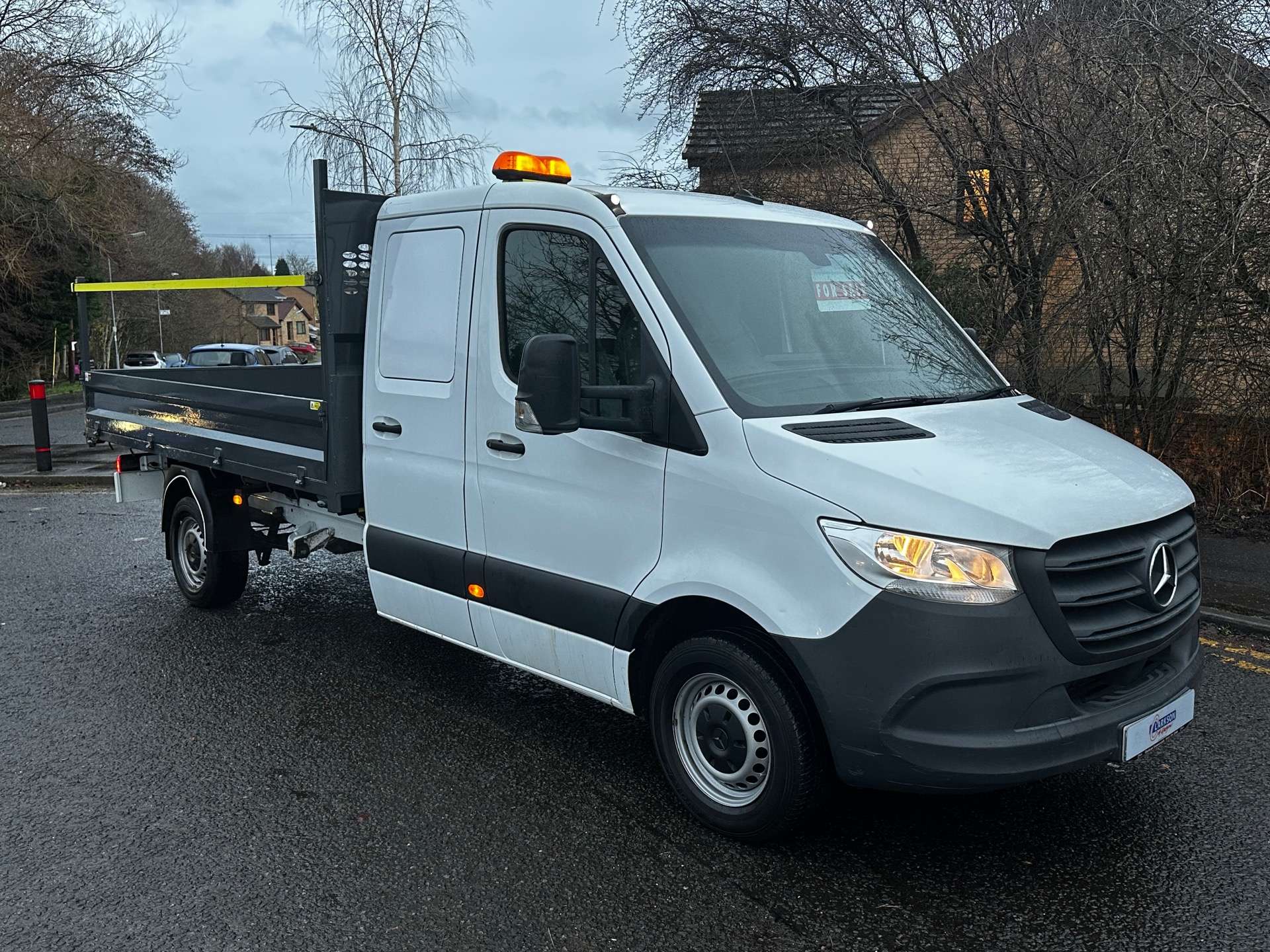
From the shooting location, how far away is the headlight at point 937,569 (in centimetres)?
316

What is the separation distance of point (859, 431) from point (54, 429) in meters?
22.9

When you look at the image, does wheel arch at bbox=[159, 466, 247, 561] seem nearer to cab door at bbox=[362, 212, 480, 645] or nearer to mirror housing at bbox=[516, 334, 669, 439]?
cab door at bbox=[362, 212, 480, 645]

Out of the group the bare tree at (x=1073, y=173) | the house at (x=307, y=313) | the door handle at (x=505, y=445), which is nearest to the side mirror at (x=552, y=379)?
the door handle at (x=505, y=445)

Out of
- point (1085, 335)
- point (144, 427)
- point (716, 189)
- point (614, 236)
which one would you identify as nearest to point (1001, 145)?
point (1085, 335)

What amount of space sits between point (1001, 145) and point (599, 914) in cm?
843

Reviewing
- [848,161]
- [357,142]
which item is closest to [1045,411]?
[848,161]

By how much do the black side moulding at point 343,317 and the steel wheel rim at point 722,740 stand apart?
2.32m

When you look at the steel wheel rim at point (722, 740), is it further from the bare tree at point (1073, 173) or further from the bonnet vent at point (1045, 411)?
the bare tree at point (1073, 173)

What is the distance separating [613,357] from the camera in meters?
4.01

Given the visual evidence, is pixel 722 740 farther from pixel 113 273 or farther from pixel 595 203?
pixel 113 273

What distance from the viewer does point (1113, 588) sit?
335 centimetres

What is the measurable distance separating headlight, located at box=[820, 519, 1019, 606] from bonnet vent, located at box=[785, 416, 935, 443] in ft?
1.31

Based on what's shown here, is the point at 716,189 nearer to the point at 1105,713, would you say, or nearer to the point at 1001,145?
the point at 1001,145

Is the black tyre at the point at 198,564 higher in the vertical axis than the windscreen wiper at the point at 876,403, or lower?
lower
